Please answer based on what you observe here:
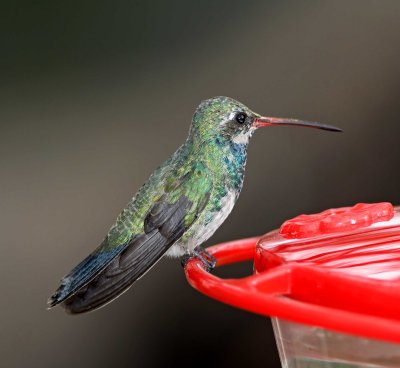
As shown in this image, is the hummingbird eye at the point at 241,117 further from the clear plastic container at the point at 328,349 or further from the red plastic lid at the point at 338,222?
the clear plastic container at the point at 328,349

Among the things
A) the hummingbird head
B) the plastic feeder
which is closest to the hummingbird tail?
the plastic feeder

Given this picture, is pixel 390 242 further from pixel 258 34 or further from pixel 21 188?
pixel 258 34

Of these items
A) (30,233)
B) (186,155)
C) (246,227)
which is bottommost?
(246,227)

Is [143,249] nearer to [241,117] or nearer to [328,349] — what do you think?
[241,117]

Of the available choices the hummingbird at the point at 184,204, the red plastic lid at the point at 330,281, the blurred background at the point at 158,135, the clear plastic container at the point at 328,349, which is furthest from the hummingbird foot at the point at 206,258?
the blurred background at the point at 158,135

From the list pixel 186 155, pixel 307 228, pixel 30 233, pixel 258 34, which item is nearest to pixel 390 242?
pixel 307 228

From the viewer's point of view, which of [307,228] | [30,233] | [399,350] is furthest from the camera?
[30,233]

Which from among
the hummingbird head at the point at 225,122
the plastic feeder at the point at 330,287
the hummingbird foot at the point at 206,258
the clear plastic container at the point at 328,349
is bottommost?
the clear plastic container at the point at 328,349
